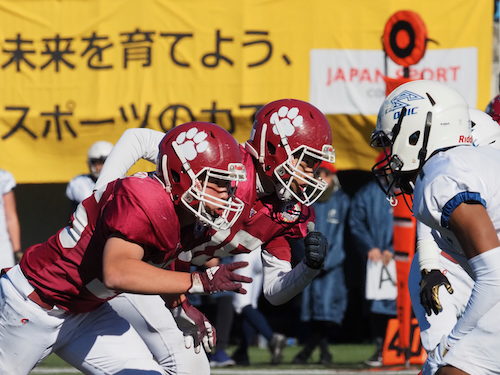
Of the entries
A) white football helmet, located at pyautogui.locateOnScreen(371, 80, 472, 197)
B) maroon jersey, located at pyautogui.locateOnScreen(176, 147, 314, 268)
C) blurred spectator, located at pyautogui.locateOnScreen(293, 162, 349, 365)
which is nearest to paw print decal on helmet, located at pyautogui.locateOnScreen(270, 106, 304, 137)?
maroon jersey, located at pyautogui.locateOnScreen(176, 147, 314, 268)

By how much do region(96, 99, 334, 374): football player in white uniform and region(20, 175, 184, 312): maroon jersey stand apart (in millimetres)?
377

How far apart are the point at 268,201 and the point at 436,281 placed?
2.69ft

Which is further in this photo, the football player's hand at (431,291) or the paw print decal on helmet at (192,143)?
the football player's hand at (431,291)

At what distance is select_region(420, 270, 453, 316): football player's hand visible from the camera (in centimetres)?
286

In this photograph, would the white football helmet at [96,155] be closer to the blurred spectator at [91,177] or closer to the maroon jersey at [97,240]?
the blurred spectator at [91,177]

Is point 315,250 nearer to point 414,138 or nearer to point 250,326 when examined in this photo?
point 414,138

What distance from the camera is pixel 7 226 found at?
225 inches

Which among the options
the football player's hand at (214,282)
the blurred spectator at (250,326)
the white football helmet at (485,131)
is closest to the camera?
the football player's hand at (214,282)

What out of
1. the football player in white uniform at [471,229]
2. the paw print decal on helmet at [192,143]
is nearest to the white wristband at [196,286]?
the paw print decal on helmet at [192,143]

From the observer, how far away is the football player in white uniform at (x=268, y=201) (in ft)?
10.5

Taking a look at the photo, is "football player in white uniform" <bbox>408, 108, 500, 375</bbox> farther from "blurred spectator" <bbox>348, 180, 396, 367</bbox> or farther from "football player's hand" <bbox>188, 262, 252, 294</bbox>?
"blurred spectator" <bbox>348, 180, 396, 367</bbox>

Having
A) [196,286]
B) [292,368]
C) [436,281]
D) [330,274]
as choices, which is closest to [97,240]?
[196,286]

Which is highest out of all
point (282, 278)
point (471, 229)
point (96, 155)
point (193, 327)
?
point (96, 155)

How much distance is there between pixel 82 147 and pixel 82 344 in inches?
141
